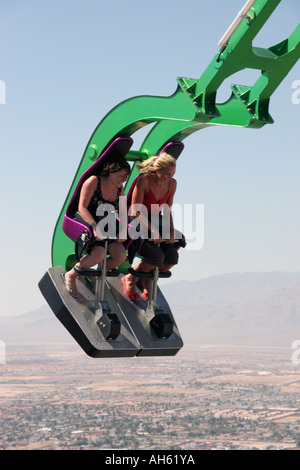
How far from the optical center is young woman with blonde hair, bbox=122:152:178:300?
1095cm

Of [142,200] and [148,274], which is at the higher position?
[142,200]

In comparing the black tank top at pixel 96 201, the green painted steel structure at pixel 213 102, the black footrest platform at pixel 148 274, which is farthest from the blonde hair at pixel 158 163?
the black footrest platform at pixel 148 274

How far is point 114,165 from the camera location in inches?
426

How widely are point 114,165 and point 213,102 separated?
4.90 feet

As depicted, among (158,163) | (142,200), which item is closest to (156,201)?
(142,200)

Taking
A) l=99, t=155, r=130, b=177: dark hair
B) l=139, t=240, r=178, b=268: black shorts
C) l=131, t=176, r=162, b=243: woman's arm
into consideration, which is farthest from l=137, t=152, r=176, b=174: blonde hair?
l=139, t=240, r=178, b=268: black shorts

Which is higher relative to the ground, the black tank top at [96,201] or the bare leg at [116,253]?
the black tank top at [96,201]

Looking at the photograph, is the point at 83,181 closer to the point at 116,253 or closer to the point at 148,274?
the point at 116,253

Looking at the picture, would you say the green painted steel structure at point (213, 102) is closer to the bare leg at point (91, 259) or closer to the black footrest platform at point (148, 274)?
the bare leg at point (91, 259)

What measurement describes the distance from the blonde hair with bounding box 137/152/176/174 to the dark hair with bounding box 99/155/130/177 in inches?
11.2

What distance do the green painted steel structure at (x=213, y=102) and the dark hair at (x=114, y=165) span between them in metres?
0.25

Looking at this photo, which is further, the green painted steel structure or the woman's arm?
the woman's arm

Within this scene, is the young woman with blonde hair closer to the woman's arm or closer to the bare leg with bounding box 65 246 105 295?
the woman's arm

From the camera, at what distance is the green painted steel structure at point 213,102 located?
387 inches
